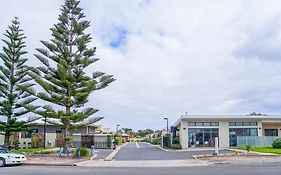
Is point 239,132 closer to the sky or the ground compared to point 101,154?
closer to the sky

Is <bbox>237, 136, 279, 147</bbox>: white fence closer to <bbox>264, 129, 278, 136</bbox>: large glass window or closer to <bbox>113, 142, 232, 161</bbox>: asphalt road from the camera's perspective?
<bbox>264, 129, 278, 136</bbox>: large glass window

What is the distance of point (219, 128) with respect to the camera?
46562 mm

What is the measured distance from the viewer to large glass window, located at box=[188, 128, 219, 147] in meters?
46.2

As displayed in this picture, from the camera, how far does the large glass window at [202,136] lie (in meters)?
46.2

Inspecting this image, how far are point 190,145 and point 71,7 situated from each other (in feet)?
74.1

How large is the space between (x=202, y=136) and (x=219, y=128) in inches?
91.7

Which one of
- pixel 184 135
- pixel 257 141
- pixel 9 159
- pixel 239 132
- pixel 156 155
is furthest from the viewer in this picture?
pixel 239 132

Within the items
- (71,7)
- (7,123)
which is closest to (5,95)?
(7,123)

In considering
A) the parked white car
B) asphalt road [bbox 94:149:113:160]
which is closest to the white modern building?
asphalt road [bbox 94:149:113:160]

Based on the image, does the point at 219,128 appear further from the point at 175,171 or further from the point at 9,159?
the point at 175,171

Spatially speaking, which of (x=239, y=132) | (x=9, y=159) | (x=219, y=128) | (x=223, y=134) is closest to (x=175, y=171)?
(x=9, y=159)

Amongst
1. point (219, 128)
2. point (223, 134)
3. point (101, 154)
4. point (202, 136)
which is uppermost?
point (219, 128)

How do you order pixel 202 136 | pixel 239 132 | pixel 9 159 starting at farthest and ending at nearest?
1. pixel 239 132
2. pixel 202 136
3. pixel 9 159

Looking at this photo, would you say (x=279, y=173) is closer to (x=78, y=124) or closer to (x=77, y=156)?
(x=77, y=156)
